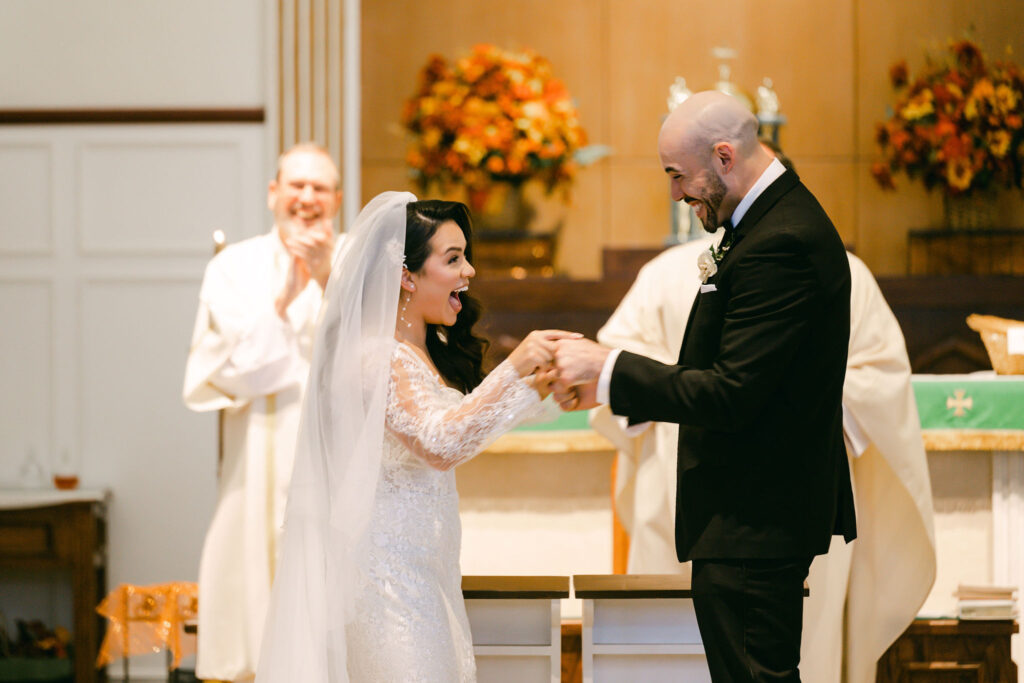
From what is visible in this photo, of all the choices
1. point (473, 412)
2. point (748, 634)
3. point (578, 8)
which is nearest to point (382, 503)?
point (473, 412)

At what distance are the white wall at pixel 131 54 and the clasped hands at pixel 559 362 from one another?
3195 millimetres

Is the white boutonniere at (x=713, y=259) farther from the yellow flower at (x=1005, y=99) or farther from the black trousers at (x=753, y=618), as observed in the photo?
the yellow flower at (x=1005, y=99)

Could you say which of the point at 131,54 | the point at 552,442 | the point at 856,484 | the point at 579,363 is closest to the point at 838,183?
the point at 856,484

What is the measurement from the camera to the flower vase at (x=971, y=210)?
17.8ft

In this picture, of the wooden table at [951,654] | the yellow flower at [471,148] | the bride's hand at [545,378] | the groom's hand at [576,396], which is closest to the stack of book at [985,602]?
the wooden table at [951,654]

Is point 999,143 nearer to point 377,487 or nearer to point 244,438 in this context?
point 244,438

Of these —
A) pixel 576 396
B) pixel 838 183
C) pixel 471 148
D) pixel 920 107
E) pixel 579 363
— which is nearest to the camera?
pixel 579 363

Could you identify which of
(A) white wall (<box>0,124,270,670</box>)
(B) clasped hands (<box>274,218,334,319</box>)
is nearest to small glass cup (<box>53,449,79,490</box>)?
(A) white wall (<box>0,124,270,670</box>)

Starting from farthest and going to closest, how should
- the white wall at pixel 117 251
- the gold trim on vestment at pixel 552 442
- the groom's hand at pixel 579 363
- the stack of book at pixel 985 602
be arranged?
the white wall at pixel 117 251 → the gold trim on vestment at pixel 552 442 → the stack of book at pixel 985 602 → the groom's hand at pixel 579 363

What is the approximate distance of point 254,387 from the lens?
372 cm

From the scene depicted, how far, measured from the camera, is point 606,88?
6.22 meters

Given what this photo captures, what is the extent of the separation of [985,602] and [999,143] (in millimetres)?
2466

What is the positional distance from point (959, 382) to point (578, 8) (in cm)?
327

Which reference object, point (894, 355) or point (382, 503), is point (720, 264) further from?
point (894, 355)
